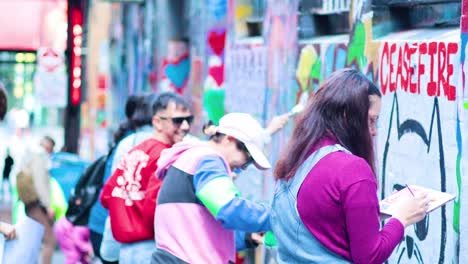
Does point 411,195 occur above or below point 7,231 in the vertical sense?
above

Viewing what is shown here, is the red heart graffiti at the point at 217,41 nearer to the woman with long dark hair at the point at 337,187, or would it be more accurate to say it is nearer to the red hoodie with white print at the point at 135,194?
the red hoodie with white print at the point at 135,194

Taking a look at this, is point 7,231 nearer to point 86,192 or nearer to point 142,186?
point 142,186

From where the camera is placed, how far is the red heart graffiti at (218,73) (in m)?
13.4

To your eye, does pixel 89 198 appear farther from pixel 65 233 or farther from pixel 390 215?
pixel 390 215

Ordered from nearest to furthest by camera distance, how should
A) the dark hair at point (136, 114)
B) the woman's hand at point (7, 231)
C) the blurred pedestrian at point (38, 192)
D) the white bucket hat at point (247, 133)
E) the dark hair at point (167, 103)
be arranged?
the white bucket hat at point (247, 133) → the woman's hand at point (7, 231) → the dark hair at point (167, 103) → the dark hair at point (136, 114) → the blurred pedestrian at point (38, 192)

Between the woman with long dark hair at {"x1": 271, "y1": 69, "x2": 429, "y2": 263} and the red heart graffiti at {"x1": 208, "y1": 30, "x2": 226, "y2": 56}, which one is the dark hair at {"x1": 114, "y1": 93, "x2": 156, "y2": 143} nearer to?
the woman with long dark hair at {"x1": 271, "y1": 69, "x2": 429, "y2": 263}

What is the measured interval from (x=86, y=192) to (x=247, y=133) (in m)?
3.96

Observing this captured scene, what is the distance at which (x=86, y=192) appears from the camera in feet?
32.9

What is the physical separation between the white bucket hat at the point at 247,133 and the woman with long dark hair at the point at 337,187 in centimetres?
125

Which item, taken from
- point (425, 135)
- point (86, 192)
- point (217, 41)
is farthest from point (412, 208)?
point (217, 41)

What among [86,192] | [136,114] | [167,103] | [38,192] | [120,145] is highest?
[167,103]

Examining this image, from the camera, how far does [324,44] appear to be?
942 cm

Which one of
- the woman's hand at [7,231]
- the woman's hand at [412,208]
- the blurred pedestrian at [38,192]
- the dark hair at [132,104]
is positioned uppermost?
the dark hair at [132,104]

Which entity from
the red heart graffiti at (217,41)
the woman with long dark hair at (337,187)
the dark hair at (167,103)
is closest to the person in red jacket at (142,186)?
the dark hair at (167,103)
